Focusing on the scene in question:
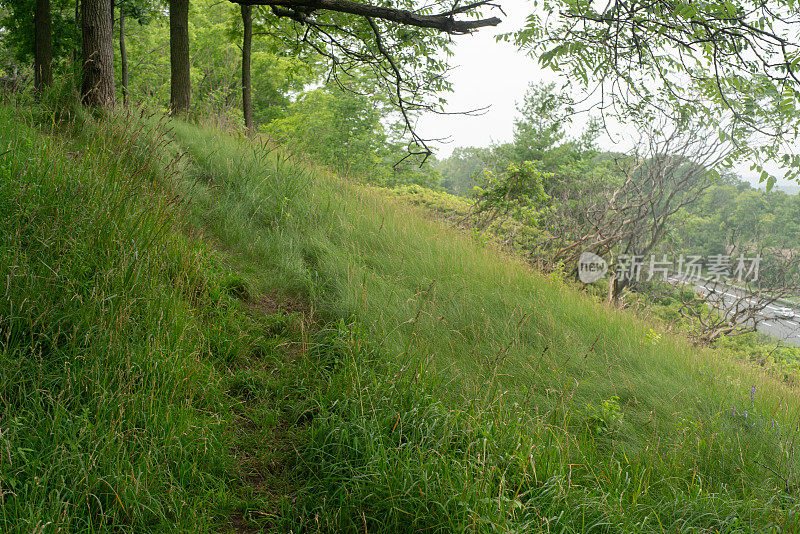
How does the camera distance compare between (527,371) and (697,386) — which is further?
(697,386)

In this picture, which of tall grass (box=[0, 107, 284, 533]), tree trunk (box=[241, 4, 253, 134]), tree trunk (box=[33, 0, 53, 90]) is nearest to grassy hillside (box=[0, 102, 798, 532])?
tall grass (box=[0, 107, 284, 533])

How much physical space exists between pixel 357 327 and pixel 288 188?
3094mm

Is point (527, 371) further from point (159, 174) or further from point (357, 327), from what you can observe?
point (159, 174)

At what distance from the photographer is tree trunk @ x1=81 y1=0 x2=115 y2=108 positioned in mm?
5367

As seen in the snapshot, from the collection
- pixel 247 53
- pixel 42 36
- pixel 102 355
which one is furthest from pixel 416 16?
pixel 42 36

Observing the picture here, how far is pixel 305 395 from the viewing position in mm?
2766

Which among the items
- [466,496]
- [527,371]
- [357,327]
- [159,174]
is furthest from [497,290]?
[159,174]

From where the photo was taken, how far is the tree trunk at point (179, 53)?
8.04 meters

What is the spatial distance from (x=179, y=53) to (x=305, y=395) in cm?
792

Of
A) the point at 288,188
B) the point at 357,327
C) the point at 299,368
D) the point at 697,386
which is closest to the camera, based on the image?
the point at 299,368

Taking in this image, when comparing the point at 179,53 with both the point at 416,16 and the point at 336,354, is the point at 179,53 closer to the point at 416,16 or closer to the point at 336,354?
the point at 416,16

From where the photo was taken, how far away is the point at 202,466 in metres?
2.09

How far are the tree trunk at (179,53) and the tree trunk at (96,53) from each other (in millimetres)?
2554

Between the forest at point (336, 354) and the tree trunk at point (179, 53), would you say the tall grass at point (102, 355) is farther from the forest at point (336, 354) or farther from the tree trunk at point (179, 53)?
the tree trunk at point (179, 53)
